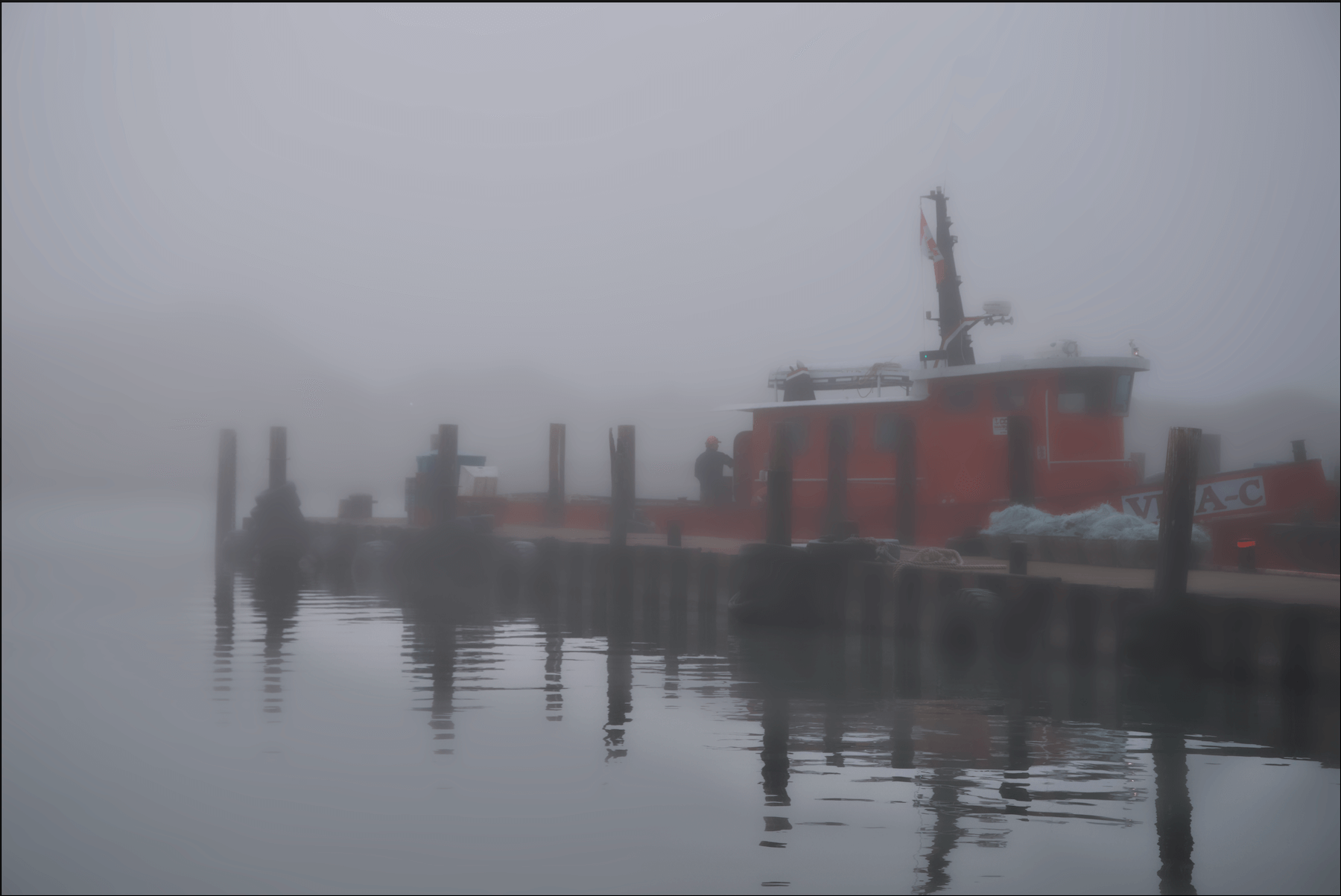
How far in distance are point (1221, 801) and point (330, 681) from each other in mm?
7618

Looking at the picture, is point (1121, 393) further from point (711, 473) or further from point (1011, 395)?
point (711, 473)

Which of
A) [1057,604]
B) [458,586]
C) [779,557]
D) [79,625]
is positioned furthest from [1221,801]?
[79,625]

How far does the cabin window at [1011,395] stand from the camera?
15031 mm

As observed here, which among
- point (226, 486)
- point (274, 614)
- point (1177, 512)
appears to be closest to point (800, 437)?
point (274, 614)

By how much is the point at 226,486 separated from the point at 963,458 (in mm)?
17044

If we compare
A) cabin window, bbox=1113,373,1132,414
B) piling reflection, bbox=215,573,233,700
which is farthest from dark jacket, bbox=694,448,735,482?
piling reflection, bbox=215,573,233,700

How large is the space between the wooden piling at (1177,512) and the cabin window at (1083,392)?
5.86 metres

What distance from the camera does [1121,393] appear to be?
587 inches

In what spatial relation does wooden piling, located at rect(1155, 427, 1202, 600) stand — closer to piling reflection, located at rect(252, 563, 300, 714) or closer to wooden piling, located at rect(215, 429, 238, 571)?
piling reflection, located at rect(252, 563, 300, 714)

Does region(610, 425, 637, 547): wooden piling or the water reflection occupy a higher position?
region(610, 425, 637, 547): wooden piling

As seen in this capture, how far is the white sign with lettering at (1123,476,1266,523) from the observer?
42.3 feet

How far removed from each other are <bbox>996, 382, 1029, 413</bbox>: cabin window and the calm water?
5.26 m

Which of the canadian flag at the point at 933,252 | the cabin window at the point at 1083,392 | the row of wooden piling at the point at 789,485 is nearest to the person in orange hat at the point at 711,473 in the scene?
the row of wooden piling at the point at 789,485

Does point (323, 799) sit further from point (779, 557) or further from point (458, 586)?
point (458, 586)
